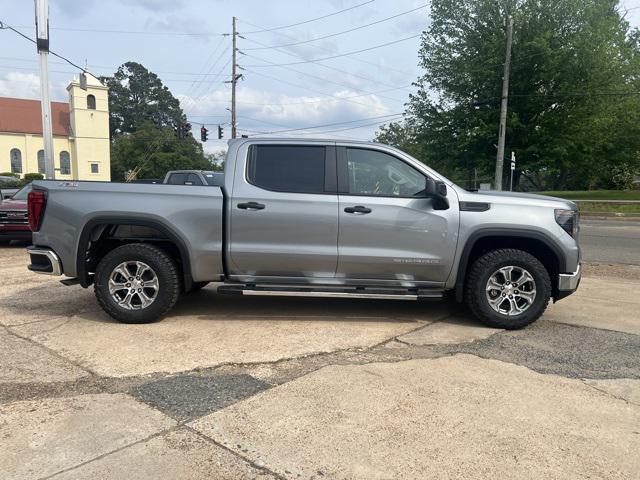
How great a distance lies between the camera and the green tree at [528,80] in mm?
27009

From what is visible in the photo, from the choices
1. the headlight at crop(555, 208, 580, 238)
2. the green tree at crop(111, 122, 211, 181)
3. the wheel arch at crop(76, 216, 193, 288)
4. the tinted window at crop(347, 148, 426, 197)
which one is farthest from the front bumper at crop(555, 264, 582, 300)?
the green tree at crop(111, 122, 211, 181)

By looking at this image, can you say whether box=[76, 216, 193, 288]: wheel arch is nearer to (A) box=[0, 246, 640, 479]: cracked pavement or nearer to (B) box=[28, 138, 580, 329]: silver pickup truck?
(B) box=[28, 138, 580, 329]: silver pickup truck

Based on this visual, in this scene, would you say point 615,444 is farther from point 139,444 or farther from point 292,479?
point 139,444

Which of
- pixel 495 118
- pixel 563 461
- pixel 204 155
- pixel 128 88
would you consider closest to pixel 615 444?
pixel 563 461

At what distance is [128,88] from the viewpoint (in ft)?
364

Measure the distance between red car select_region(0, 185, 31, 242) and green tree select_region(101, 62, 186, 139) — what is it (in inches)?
4034

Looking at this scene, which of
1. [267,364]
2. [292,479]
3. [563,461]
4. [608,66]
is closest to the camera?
[292,479]

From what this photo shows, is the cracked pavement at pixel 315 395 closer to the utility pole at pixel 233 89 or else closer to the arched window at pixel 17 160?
the utility pole at pixel 233 89

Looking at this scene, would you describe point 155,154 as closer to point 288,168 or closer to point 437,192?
point 288,168

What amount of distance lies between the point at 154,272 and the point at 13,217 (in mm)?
8065

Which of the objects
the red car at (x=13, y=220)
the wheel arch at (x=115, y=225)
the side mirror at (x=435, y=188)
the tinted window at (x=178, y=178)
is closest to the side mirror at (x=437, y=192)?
the side mirror at (x=435, y=188)

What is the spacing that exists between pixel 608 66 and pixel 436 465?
30.5 m

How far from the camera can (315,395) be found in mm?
3592

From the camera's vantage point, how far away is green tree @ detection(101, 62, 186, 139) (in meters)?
110
